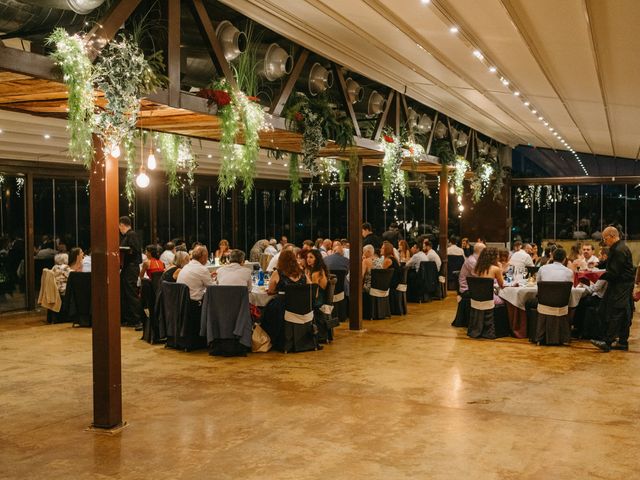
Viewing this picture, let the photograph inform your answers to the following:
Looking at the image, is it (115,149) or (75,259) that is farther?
(75,259)

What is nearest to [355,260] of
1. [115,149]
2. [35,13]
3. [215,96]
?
[215,96]

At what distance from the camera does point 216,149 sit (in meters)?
13.0

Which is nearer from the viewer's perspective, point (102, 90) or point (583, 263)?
point (102, 90)

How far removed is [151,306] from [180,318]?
2.87 ft

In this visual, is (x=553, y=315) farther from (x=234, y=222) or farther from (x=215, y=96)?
(x=234, y=222)

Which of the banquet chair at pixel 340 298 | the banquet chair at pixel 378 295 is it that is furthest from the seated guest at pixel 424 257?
the banquet chair at pixel 340 298

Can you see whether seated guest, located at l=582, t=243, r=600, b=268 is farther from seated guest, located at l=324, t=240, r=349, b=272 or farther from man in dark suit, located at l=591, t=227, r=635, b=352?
seated guest, located at l=324, t=240, r=349, b=272

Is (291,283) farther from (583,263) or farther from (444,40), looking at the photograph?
(583,263)

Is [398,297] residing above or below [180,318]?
below

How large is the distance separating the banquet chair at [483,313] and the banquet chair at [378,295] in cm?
193

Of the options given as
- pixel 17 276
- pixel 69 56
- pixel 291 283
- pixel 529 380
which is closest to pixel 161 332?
pixel 291 283

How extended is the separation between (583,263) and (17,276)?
11.1 metres

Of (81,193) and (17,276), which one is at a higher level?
(81,193)

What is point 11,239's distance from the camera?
13914 millimetres
